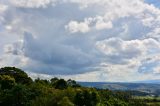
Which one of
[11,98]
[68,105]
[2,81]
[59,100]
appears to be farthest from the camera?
[2,81]

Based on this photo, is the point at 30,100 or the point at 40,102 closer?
the point at 40,102

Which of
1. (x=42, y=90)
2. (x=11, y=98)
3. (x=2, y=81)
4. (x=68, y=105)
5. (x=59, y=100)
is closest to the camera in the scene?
(x=68, y=105)

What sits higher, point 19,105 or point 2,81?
point 2,81

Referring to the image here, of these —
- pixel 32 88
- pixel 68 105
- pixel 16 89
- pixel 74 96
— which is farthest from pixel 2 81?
pixel 68 105

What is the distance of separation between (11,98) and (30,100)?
7.67 metres

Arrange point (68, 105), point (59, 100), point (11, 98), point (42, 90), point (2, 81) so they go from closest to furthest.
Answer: point (68, 105) < point (59, 100) < point (11, 98) < point (42, 90) < point (2, 81)

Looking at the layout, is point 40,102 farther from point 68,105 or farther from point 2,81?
point 2,81

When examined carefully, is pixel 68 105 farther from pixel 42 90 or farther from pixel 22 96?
pixel 42 90

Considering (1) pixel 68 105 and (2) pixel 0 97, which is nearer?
(1) pixel 68 105

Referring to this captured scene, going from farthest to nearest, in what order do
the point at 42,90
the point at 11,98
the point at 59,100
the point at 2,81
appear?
the point at 2,81 < the point at 42,90 < the point at 11,98 < the point at 59,100

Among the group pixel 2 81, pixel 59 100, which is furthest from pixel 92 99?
pixel 2 81

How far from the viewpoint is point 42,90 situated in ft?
542

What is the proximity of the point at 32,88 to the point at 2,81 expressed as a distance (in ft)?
67.2

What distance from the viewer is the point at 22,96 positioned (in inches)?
5901
